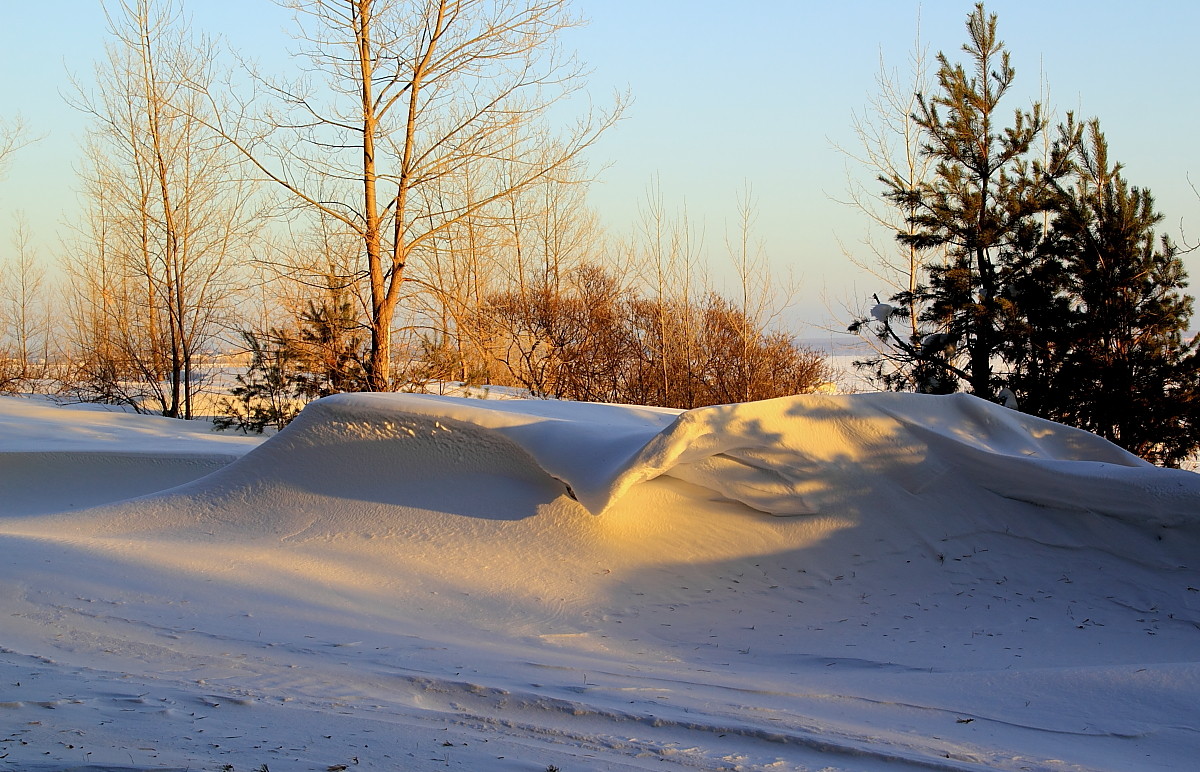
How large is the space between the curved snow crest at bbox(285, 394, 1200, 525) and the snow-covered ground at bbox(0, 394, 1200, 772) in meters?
0.02

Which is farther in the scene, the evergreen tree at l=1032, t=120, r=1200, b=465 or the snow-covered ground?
the evergreen tree at l=1032, t=120, r=1200, b=465

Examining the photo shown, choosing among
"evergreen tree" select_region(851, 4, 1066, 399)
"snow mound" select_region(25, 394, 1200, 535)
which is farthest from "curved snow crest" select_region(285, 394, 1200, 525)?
"evergreen tree" select_region(851, 4, 1066, 399)

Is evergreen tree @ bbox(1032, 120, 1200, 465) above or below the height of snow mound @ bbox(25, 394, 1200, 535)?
above

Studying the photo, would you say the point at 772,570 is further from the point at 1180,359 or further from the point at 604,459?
Result: the point at 1180,359

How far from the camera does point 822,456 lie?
6707 mm

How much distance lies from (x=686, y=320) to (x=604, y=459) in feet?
39.0

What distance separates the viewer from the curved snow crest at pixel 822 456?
6141 mm

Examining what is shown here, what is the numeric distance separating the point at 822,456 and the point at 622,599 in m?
1.80

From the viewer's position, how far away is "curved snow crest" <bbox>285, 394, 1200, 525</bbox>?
20.1 ft

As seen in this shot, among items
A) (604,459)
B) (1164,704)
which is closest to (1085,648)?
(1164,704)

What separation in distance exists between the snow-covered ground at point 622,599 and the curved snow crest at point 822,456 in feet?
0.07

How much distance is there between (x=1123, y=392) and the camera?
511 inches

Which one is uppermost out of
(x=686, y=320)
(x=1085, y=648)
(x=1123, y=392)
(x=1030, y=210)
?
(x=1030, y=210)

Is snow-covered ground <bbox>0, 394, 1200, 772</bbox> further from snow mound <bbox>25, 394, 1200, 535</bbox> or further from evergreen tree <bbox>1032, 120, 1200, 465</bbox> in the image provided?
evergreen tree <bbox>1032, 120, 1200, 465</bbox>
